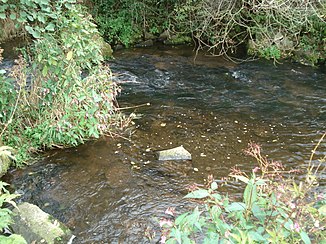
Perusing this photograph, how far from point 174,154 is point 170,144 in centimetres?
38

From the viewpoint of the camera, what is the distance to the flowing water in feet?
13.3

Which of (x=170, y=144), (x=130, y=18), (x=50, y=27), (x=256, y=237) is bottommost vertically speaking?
Answer: (x=170, y=144)

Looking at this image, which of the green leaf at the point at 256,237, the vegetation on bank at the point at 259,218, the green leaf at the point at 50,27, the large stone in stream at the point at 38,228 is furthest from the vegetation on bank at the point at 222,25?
the green leaf at the point at 256,237

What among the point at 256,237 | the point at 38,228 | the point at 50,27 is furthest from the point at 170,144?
the point at 256,237

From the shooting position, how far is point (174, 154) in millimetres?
5012

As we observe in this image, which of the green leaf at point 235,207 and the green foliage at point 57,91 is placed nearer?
the green leaf at point 235,207

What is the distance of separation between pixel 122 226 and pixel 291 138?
296cm

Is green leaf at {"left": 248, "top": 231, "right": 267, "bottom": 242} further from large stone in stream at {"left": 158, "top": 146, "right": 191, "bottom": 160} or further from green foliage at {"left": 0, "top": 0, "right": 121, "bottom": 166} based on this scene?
green foliage at {"left": 0, "top": 0, "right": 121, "bottom": 166}

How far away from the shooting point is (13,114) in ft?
16.1

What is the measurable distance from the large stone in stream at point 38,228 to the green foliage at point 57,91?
4.53 feet

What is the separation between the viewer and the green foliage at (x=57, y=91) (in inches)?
188

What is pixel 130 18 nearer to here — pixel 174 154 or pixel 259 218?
pixel 174 154

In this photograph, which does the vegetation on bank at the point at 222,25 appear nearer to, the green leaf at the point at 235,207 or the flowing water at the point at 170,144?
the flowing water at the point at 170,144

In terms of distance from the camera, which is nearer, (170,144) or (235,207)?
(235,207)
